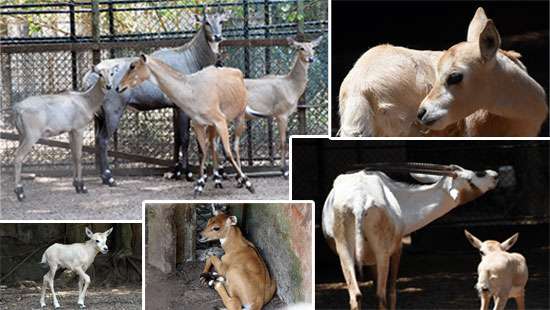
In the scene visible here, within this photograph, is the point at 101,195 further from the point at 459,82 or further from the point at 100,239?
the point at 459,82

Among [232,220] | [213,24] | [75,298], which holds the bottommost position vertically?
[75,298]

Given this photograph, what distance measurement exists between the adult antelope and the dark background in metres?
0.93

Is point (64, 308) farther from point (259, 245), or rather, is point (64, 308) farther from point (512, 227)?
point (512, 227)

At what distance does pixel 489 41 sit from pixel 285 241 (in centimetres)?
126

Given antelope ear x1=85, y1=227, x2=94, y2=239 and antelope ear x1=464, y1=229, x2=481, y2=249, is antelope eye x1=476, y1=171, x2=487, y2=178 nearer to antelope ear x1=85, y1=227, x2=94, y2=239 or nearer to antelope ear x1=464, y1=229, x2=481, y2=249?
antelope ear x1=464, y1=229, x2=481, y2=249

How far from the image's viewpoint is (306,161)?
165 inches

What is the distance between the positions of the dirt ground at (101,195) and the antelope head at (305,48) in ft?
2.11

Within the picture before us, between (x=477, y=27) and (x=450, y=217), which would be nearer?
(x=477, y=27)

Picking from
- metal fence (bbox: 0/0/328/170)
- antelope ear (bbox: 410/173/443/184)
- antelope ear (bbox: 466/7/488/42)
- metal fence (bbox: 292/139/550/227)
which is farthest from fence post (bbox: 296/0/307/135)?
antelope ear (bbox: 466/7/488/42)

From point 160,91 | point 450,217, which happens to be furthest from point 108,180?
point 450,217

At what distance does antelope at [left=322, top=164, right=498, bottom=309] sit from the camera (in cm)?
398

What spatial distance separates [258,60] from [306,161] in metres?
1.05

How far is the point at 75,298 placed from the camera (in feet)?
14.4

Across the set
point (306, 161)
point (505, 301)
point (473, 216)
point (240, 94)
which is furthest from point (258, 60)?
point (505, 301)
